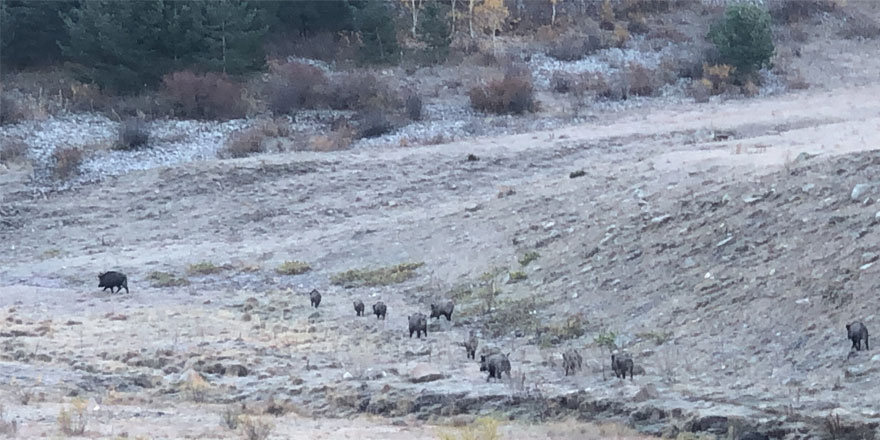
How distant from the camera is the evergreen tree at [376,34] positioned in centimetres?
3169

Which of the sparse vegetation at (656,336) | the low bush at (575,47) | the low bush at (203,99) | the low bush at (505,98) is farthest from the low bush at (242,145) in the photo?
the sparse vegetation at (656,336)

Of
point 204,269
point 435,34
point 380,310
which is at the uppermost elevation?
point 435,34

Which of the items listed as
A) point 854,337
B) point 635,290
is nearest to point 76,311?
point 635,290

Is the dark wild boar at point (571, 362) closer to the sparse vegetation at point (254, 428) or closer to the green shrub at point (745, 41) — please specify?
the sparse vegetation at point (254, 428)

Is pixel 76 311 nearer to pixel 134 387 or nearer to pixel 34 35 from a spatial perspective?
pixel 134 387

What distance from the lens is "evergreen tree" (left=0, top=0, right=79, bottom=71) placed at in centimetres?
3012

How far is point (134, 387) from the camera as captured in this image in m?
9.11

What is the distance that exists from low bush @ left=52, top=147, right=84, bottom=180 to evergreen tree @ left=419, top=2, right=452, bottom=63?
43.2ft

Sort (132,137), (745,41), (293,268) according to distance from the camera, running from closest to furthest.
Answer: (293,268)
(132,137)
(745,41)

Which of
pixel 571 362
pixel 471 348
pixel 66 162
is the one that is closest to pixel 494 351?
pixel 471 348

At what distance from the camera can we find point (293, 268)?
15414mm

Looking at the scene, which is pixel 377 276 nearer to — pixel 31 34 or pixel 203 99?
pixel 203 99

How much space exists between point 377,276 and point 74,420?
7.55 m

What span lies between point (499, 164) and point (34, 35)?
55.9 feet
